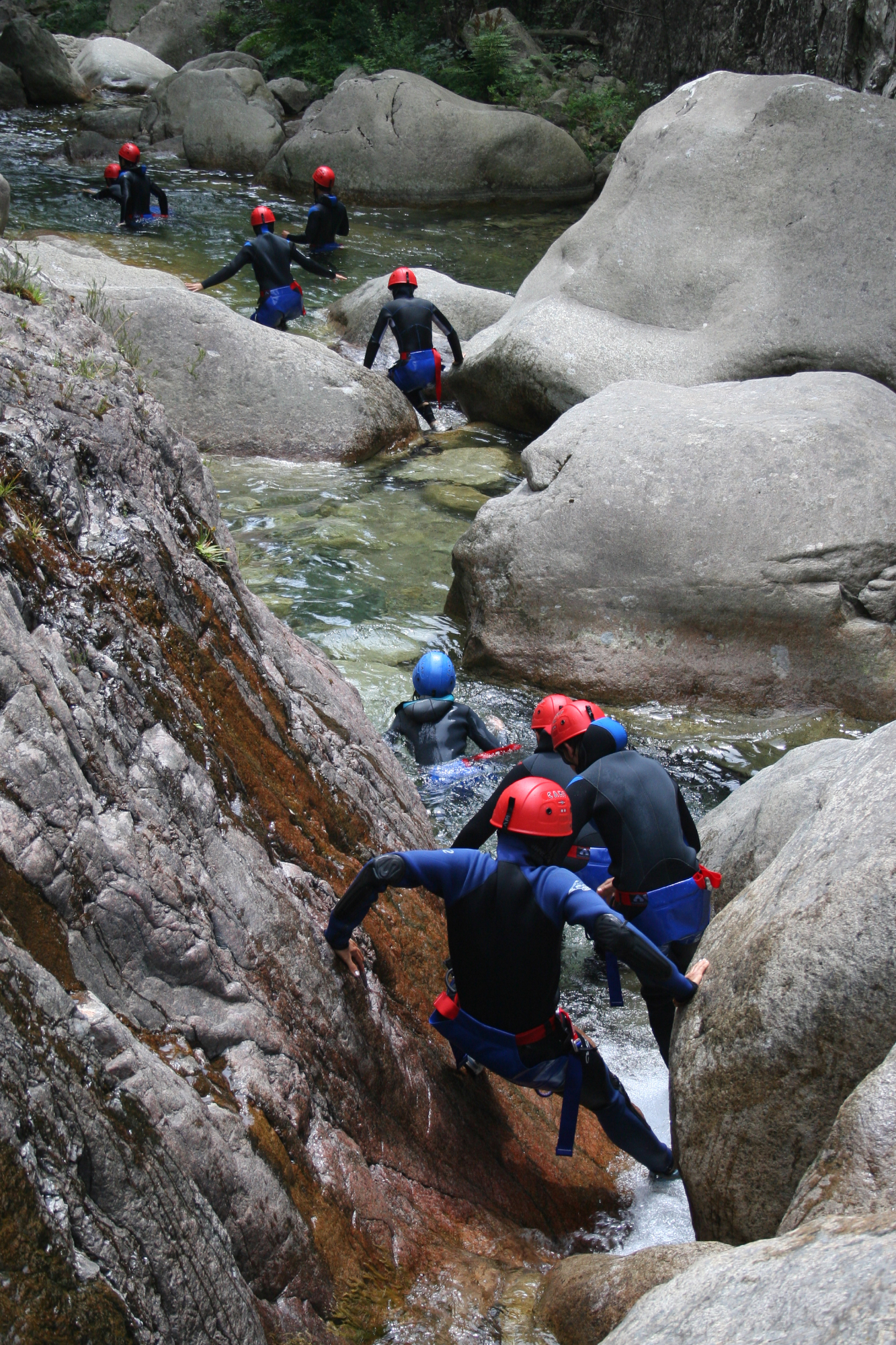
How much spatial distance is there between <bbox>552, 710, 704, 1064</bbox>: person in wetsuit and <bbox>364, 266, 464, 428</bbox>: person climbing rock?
775 centimetres

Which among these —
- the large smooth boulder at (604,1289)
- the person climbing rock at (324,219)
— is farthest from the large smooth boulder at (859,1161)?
the person climbing rock at (324,219)

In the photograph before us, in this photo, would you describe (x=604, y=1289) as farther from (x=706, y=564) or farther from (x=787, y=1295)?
(x=706, y=564)

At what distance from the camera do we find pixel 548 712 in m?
4.90

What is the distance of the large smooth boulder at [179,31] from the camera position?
30734 millimetres

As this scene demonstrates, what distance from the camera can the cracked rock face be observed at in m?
2.24

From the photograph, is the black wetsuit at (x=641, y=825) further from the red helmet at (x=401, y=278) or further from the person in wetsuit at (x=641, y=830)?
the red helmet at (x=401, y=278)

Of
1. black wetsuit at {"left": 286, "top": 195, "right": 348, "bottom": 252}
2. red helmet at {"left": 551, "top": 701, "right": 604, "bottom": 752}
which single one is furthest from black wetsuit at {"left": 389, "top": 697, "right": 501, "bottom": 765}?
black wetsuit at {"left": 286, "top": 195, "right": 348, "bottom": 252}

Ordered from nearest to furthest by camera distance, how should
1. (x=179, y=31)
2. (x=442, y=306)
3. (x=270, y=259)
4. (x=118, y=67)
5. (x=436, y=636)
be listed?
(x=436, y=636), (x=270, y=259), (x=442, y=306), (x=118, y=67), (x=179, y=31)

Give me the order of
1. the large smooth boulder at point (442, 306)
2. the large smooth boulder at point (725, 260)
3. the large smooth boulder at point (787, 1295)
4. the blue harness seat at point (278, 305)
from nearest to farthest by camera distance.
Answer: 1. the large smooth boulder at point (787, 1295)
2. the large smooth boulder at point (725, 260)
3. the blue harness seat at point (278, 305)
4. the large smooth boulder at point (442, 306)

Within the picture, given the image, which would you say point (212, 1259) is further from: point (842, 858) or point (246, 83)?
point (246, 83)

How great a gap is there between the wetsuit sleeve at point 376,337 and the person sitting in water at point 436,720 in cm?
583

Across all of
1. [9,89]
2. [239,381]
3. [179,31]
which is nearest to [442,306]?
[239,381]

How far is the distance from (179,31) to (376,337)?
26036 millimetres

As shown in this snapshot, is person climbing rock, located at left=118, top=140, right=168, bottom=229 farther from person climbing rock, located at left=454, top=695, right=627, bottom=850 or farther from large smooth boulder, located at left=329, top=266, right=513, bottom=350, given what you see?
person climbing rock, located at left=454, top=695, right=627, bottom=850
